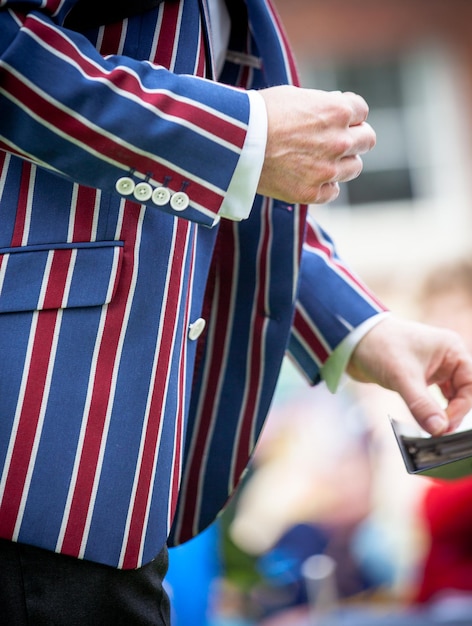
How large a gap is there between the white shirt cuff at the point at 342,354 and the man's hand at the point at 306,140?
1.27 ft

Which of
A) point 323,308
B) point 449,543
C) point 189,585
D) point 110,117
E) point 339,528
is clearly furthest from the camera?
A: point 339,528

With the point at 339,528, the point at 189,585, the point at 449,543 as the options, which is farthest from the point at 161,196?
the point at 339,528

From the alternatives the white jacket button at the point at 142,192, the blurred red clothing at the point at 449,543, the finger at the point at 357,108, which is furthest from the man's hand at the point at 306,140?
the blurred red clothing at the point at 449,543

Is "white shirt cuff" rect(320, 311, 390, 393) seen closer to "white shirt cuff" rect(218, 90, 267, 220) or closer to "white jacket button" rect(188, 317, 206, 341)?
"white jacket button" rect(188, 317, 206, 341)

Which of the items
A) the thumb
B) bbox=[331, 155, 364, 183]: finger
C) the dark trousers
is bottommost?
the dark trousers

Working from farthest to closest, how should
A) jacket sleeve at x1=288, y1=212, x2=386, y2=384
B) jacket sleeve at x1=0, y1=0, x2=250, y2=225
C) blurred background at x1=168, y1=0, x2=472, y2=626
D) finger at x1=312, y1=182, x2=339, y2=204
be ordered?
blurred background at x1=168, y1=0, x2=472, y2=626 → jacket sleeve at x1=288, y1=212, x2=386, y2=384 → finger at x1=312, y1=182, x2=339, y2=204 → jacket sleeve at x1=0, y1=0, x2=250, y2=225

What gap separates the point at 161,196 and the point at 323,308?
0.49m

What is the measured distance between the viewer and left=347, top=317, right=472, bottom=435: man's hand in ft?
3.76

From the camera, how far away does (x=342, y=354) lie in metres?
1.21

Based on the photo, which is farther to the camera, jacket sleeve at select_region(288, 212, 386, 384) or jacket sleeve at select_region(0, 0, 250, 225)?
→ jacket sleeve at select_region(288, 212, 386, 384)

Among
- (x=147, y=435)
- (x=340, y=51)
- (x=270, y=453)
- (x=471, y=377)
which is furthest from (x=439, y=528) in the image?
(x=340, y=51)

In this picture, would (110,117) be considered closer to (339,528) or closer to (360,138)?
(360,138)

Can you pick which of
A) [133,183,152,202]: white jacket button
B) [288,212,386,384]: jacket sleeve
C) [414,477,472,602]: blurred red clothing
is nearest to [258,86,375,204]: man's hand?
[133,183,152,202]: white jacket button

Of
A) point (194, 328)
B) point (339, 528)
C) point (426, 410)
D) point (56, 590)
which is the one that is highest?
point (194, 328)
